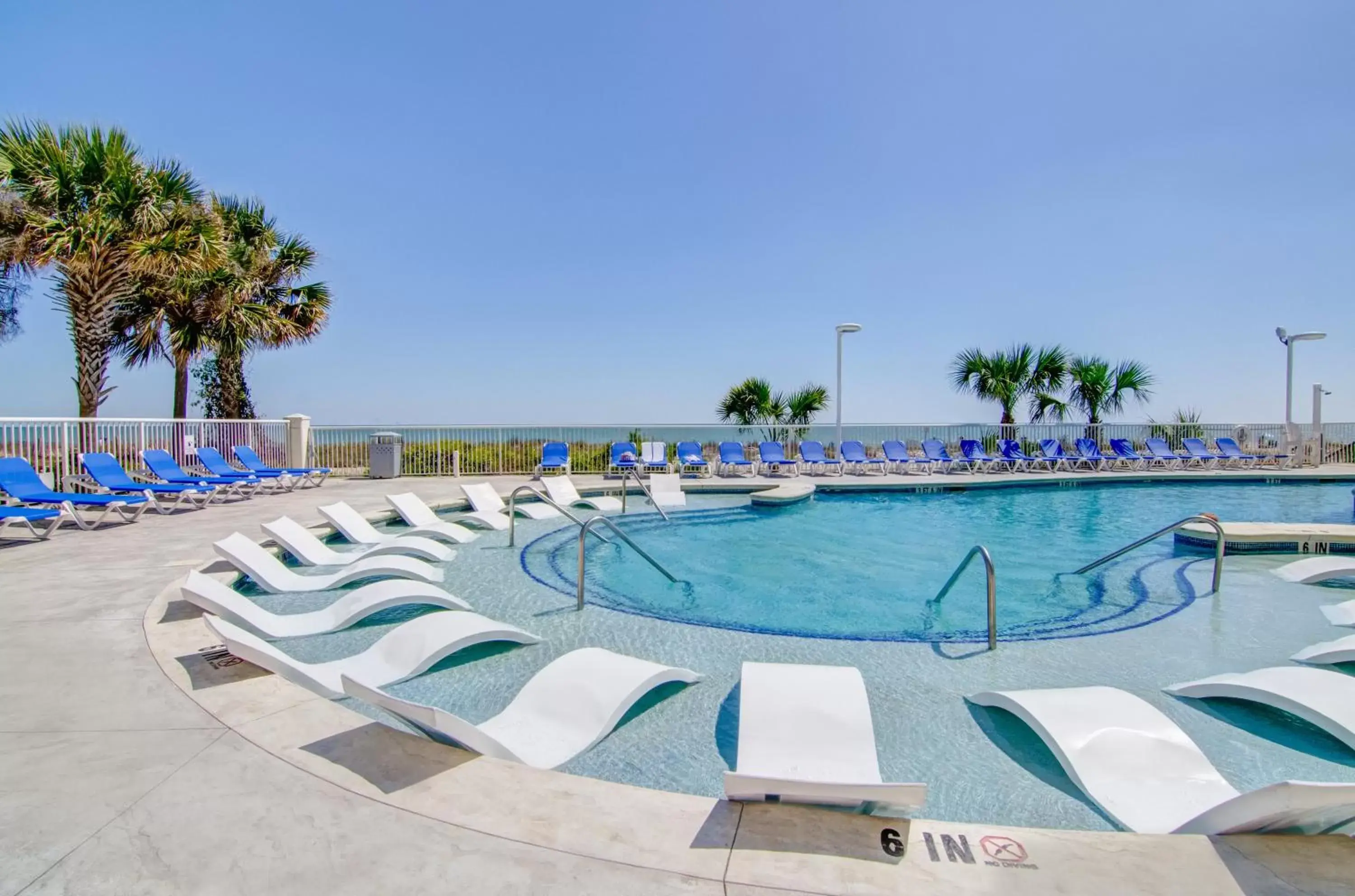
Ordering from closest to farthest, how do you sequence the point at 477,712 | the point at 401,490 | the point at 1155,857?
the point at 1155,857 < the point at 477,712 < the point at 401,490

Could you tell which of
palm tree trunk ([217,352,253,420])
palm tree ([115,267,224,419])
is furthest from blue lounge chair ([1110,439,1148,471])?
palm tree ([115,267,224,419])

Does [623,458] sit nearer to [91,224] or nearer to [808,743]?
[91,224]

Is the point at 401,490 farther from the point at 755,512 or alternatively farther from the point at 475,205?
the point at 475,205

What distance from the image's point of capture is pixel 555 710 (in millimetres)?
2779

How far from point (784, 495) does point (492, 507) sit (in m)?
4.75

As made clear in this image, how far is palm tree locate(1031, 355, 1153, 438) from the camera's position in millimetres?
Result: 18219

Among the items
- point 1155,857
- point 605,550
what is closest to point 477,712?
point 1155,857

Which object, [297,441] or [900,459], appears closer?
[297,441]

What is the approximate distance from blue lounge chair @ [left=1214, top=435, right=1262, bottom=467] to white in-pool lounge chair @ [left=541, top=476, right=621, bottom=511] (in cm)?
1761

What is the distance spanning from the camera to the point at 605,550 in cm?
763

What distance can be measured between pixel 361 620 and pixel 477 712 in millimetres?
1740

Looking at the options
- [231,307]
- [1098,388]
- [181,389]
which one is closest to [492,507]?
[231,307]

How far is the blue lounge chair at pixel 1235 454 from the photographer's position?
16.9m

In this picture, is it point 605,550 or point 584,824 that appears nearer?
point 584,824
